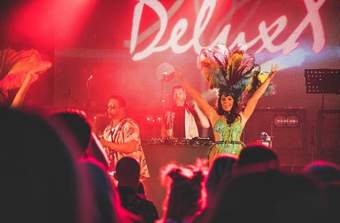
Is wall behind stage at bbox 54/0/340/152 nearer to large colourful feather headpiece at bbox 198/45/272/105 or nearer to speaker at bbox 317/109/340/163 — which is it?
speaker at bbox 317/109/340/163

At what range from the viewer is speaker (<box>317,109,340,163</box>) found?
1160 cm

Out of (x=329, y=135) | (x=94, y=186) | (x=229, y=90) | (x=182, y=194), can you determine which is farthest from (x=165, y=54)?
(x=94, y=186)

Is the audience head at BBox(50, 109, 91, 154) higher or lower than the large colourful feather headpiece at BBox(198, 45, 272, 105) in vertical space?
lower

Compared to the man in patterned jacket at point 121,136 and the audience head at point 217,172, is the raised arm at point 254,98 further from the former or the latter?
the audience head at point 217,172

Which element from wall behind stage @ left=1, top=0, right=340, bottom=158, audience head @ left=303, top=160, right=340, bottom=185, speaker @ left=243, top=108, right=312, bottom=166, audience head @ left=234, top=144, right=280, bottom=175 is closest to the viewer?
audience head @ left=234, top=144, right=280, bottom=175

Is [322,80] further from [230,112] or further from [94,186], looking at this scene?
[94,186]

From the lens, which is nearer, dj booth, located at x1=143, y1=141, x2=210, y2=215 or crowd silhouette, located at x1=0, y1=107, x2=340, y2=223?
crowd silhouette, located at x1=0, y1=107, x2=340, y2=223

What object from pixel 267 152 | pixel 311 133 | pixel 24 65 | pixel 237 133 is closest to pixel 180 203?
pixel 267 152

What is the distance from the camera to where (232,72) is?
824 cm

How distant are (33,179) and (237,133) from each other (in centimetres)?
668

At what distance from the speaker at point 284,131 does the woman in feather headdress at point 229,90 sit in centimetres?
324

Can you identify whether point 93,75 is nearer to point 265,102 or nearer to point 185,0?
point 185,0

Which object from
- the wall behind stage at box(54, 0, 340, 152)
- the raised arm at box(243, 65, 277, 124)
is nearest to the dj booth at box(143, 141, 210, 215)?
the raised arm at box(243, 65, 277, 124)

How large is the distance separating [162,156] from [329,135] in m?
5.04
